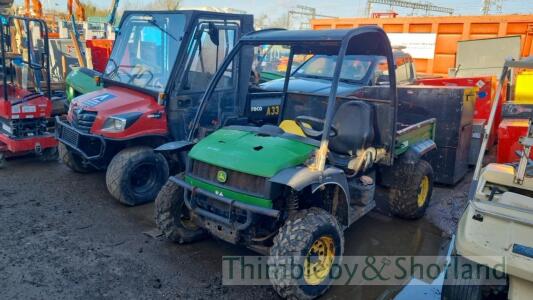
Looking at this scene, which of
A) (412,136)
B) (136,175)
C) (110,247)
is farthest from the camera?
(136,175)

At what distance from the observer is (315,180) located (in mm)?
3115

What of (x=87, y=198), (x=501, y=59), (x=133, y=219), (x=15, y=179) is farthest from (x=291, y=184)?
(x=501, y=59)

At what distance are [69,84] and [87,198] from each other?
2.48 metres

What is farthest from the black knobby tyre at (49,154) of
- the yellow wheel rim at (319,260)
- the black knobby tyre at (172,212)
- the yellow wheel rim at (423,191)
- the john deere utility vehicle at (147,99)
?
the yellow wheel rim at (423,191)

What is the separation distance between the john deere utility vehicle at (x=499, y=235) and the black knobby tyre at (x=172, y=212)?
223 centimetres

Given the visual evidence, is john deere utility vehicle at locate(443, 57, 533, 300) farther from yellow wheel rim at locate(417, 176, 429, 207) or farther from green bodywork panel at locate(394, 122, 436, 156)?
yellow wheel rim at locate(417, 176, 429, 207)

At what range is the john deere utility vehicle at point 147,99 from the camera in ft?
16.0

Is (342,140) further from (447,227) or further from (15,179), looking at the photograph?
(15,179)

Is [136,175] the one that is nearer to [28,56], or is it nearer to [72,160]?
[72,160]

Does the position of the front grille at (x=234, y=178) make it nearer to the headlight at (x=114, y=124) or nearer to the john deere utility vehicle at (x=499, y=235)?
the john deere utility vehicle at (x=499, y=235)

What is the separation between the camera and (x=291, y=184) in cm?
294

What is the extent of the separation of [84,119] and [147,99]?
76 centimetres

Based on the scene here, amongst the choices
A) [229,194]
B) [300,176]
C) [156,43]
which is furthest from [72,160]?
[300,176]

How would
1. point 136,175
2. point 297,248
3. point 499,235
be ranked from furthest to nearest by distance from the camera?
point 136,175 < point 297,248 < point 499,235
